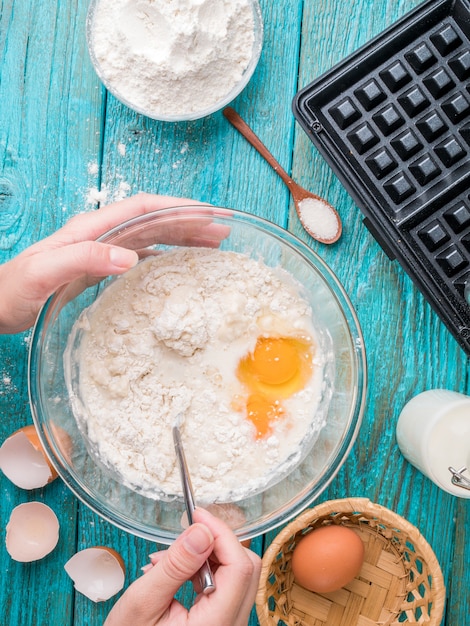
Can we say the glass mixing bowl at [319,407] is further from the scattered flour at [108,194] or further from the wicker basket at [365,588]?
the scattered flour at [108,194]

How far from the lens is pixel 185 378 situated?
4.19ft

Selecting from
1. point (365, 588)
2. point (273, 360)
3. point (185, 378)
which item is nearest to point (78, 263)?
point (185, 378)

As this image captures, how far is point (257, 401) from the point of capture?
130 cm

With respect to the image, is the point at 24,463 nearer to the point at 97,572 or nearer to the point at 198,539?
the point at 97,572

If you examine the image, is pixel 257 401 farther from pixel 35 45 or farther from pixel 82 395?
pixel 35 45

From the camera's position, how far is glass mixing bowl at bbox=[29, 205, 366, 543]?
1.22 metres

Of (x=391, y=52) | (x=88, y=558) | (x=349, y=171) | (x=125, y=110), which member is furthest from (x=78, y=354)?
(x=391, y=52)

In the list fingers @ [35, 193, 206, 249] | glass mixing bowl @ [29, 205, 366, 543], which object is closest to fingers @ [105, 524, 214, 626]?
glass mixing bowl @ [29, 205, 366, 543]

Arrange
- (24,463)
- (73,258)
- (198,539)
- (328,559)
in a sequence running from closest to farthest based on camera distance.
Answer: (198,539), (73,258), (328,559), (24,463)

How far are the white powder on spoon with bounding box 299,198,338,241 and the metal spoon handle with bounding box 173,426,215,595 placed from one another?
1.84 ft

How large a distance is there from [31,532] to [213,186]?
91 centimetres

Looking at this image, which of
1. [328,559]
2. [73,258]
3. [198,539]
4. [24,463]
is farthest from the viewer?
[24,463]

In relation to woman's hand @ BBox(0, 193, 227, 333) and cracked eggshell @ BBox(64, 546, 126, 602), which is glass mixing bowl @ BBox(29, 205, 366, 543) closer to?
woman's hand @ BBox(0, 193, 227, 333)

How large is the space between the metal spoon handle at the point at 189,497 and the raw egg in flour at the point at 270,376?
0.16m
